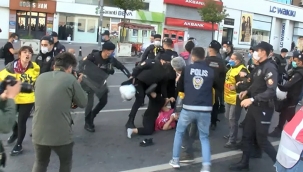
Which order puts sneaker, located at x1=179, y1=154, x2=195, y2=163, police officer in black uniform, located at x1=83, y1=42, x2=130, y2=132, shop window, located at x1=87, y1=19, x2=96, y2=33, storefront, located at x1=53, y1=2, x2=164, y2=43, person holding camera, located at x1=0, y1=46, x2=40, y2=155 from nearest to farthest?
1. person holding camera, located at x1=0, y1=46, x2=40, y2=155
2. sneaker, located at x1=179, y1=154, x2=195, y2=163
3. police officer in black uniform, located at x1=83, y1=42, x2=130, y2=132
4. storefront, located at x1=53, y1=2, x2=164, y2=43
5. shop window, located at x1=87, y1=19, x2=96, y2=33

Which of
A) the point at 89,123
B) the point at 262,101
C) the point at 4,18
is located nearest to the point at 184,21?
the point at 4,18

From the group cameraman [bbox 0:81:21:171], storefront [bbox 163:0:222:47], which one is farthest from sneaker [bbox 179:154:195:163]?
storefront [bbox 163:0:222:47]

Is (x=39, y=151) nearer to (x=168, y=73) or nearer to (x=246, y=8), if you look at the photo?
(x=168, y=73)

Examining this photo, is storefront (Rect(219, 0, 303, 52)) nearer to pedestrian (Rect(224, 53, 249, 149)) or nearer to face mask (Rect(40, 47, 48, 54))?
pedestrian (Rect(224, 53, 249, 149))

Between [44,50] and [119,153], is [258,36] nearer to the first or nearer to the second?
[44,50]

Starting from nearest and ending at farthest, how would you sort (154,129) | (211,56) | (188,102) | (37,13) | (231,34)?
(188,102), (211,56), (154,129), (37,13), (231,34)

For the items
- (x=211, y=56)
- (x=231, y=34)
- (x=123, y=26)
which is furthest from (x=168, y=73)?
(x=231, y=34)

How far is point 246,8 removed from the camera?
48.1m

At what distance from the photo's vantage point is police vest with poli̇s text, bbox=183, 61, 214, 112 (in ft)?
17.0

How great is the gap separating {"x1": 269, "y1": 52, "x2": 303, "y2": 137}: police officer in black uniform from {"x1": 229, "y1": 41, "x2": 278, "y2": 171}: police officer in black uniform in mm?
1436

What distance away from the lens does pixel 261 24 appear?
51.1 meters

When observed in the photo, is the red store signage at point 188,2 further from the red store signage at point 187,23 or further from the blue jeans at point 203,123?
the blue jeans at point 203,123

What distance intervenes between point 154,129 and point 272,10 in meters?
48.8

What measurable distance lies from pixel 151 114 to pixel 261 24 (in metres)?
47.3
